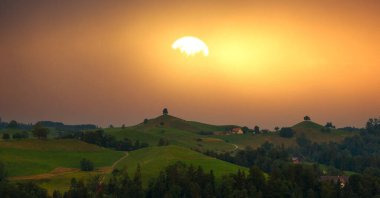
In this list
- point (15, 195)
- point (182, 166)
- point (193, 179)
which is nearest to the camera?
point (15, 195)

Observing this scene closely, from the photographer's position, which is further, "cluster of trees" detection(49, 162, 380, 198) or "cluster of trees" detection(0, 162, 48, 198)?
"cluster of trees" detection(49, 162, 380, 198)

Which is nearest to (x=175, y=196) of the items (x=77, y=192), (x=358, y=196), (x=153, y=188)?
(x=153, y=188)

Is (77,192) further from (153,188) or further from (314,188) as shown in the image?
(314,188)

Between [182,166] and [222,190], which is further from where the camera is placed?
[182,166]

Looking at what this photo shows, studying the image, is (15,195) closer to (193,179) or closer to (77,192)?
(77,192)

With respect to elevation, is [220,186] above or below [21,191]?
below

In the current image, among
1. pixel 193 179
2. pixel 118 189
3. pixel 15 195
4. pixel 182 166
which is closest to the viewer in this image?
pixel 15 195

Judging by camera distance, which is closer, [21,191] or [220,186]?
[21,191]

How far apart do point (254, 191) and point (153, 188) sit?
36.7m

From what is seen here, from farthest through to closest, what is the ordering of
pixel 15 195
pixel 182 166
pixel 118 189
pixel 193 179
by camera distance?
pixel 182 166, pixel 193 179, pixel 118 189, pixel 15 195

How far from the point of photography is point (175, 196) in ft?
572

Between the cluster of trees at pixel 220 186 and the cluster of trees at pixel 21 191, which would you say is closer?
the cluster of trees at pixel 21 191

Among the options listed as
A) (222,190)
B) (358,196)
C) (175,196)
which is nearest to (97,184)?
(175,196)

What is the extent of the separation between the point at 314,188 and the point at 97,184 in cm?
8512
